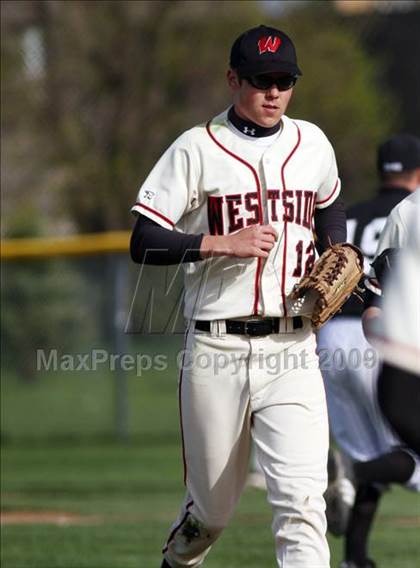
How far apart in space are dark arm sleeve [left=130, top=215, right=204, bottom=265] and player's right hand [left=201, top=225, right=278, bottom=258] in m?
0.05

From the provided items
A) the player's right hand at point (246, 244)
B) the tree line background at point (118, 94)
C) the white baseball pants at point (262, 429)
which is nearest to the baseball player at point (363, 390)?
the white baseball pants at point (262, 429)

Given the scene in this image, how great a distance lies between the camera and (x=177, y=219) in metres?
4.61

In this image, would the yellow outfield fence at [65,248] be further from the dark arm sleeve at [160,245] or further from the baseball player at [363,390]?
the dark arm sleeve at [160,245]

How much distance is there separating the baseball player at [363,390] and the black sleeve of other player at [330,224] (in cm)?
145

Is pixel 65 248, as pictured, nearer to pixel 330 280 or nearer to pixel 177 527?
pixel 177 527

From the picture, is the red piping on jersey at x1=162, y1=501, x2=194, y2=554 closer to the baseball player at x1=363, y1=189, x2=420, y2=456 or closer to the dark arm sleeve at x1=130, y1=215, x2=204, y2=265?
the dark arm sleeve at x1=130, y1=215, x2=204, y2=265

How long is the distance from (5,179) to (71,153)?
36.8 inches

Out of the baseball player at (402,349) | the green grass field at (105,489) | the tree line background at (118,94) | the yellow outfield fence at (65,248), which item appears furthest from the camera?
the tree line background at (118,94)

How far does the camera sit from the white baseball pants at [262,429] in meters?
4.39

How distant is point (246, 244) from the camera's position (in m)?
4.41

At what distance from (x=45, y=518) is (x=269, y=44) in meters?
4.36

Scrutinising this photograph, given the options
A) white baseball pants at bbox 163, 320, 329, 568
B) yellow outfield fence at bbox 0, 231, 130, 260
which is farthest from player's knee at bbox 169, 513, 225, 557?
yellow outfield fence at bbox 0, 231, 130, 260

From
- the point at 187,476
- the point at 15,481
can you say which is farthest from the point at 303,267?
the point at 15,481

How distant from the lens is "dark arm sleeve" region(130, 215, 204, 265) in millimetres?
4484
